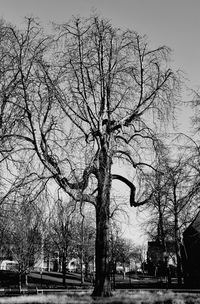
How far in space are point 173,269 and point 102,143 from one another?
70.9 metres

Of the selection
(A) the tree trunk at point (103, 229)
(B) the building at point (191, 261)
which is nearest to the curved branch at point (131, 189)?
(A) the tree trunk at point (103, 229)

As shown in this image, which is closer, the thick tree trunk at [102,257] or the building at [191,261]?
the thick tree trunk at [102,257]

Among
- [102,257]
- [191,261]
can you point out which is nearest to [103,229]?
[102,257]

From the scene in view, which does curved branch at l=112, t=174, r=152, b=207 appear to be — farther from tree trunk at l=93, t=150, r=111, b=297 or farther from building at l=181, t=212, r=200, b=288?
building at l=181, t=212, r=200, b=288

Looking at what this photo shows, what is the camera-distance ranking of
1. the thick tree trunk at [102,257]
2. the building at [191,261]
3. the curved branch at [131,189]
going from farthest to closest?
the building at [191,261], the curved branch at [131,189], the thick tree trunk at [102,257]

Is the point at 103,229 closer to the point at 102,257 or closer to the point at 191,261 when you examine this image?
the point at 102,257

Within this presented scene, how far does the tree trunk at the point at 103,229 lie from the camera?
1209 centimetres

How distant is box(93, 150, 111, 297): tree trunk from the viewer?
1209 centimetres

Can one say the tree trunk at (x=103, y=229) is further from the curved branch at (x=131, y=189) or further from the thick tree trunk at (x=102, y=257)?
the curved branch at (x=131, y=189)

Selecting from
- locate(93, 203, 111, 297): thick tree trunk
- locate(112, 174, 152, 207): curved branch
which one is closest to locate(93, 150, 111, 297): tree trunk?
locate(93, 203, 111, 297): thick tree trunk

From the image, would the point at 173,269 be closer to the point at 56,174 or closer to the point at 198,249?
the point at 198,249

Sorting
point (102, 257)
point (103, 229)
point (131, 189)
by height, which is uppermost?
point (131, 189)

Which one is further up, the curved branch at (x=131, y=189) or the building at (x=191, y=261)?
the curved branch at (x=131, y=189)

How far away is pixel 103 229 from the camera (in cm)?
1327
